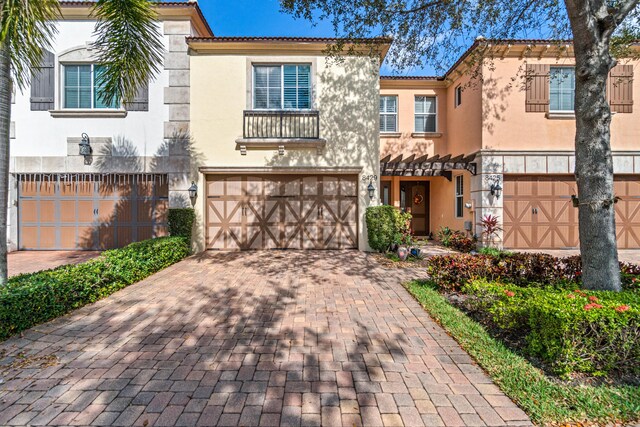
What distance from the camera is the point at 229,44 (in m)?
9.21

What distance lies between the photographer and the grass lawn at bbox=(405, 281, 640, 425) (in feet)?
7.75

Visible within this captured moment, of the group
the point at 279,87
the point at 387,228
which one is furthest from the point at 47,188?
the point at 387,228

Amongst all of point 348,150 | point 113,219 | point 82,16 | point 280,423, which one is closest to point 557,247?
point 348,150

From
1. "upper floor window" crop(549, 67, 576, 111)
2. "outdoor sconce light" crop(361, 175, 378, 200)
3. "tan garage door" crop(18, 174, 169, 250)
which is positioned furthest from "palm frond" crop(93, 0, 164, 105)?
"upper floor window" crop(549, 67, 576, 111)

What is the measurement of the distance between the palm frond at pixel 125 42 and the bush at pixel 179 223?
11.7 feet

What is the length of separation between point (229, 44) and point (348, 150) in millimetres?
4926

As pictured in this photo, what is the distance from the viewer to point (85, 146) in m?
9.01

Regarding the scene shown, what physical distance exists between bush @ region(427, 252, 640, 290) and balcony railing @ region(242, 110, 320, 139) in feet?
19.2

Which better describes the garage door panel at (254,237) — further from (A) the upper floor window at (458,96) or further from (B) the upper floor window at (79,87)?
(A) the upper floor window at (458,96)

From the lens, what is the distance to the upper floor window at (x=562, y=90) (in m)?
9.54

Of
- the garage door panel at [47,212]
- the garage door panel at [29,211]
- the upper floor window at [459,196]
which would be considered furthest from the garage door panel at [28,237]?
the upper floor window at [459,196]

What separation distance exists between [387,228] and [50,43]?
860cm

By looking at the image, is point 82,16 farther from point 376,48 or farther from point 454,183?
point 454,183

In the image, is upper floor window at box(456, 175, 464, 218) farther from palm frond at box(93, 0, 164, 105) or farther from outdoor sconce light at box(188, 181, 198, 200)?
palm frond at box(93, 0, 164, 105)
